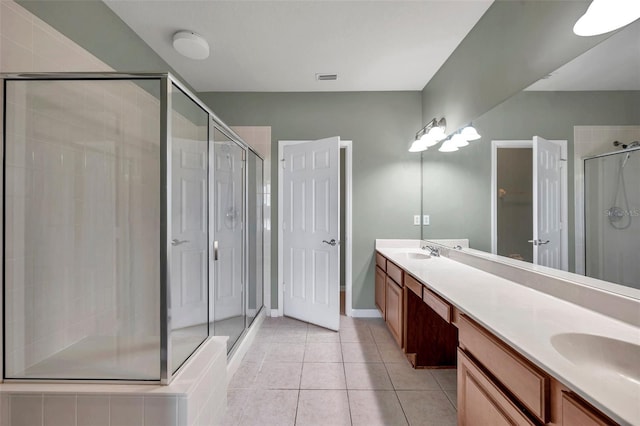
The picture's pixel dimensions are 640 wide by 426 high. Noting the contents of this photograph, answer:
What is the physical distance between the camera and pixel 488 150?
73.1 inches

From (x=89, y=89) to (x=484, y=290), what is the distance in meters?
2.37

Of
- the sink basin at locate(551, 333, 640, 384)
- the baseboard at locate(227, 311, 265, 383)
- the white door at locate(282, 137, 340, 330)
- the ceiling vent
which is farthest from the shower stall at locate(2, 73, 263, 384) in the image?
the sink basin at locate(551, 333, 640, 384)

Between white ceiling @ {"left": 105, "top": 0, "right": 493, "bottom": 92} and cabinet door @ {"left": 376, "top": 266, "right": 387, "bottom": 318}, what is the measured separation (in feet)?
6.73

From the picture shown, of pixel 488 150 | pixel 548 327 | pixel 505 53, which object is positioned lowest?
pixel 548 327

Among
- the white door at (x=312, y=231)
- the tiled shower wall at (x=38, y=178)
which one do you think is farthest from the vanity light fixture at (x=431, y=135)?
the tiled shower wall at (x=38, y=178)

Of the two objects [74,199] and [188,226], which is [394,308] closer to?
[188,226]

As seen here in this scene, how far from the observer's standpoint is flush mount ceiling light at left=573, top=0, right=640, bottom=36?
0.93 m

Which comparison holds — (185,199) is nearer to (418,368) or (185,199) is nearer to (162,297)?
(162,297)

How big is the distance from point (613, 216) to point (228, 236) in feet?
7.57

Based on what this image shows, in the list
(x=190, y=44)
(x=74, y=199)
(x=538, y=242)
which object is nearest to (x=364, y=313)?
(x=538, y=242)

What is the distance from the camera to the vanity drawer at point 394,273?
217 cm

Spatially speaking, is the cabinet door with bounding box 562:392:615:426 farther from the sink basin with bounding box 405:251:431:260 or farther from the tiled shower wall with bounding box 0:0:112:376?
the tiled shower wall with bounding box 0:0:112:376

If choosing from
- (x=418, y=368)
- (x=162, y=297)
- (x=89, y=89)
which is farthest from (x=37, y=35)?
(x=418, y=368)

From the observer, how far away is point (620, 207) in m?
1.00
